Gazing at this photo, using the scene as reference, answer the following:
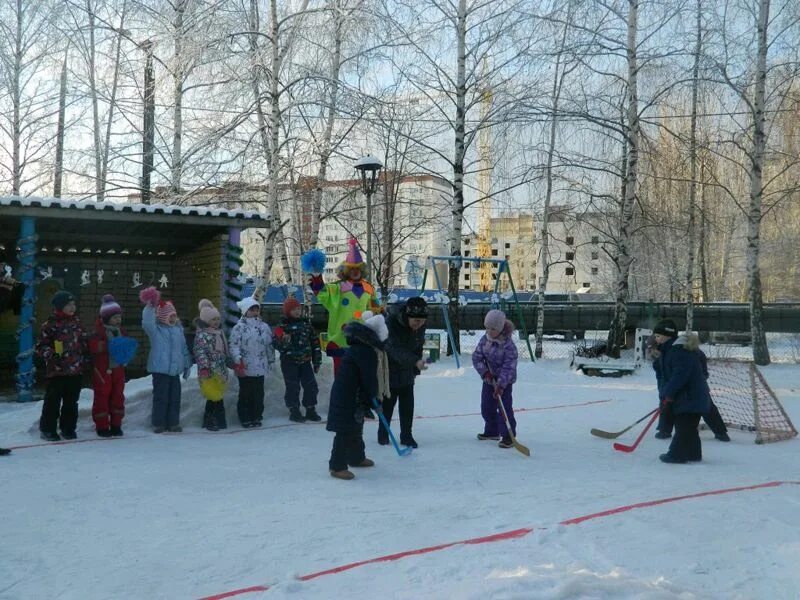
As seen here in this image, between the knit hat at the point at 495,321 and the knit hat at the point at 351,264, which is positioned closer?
the knit hat at the point at 495,321

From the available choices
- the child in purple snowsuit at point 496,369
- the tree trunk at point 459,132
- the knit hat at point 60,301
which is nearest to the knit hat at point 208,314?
the knit hat at point 60,301

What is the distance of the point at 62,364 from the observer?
6.97 m

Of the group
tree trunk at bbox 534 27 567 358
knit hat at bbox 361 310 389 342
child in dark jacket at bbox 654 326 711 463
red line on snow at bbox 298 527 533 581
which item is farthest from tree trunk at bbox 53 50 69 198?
red line on snow at bbox 298 527 533 581

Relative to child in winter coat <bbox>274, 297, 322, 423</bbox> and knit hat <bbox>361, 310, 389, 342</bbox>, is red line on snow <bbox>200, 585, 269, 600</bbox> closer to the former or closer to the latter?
knit hat <bbox>361, 310, 389, 342</bbox>

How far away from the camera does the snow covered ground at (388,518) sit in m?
3.51

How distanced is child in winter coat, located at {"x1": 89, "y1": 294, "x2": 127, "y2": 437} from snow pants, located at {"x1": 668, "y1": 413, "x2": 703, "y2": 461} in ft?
18.2

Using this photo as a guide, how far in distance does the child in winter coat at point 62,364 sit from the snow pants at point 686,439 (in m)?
5.78

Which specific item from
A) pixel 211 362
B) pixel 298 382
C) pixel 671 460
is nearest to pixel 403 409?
pixel 298 382

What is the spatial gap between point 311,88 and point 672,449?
11.3m

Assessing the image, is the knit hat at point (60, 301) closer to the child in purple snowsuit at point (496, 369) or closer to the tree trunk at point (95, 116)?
the child in purple snowsuit at point (496, 369)

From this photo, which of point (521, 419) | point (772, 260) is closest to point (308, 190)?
point (521, 419)

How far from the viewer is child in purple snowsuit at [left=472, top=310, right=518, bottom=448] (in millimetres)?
7367

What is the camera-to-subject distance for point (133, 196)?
1811 cm

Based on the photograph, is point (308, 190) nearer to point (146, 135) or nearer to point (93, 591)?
point (146, 135)
